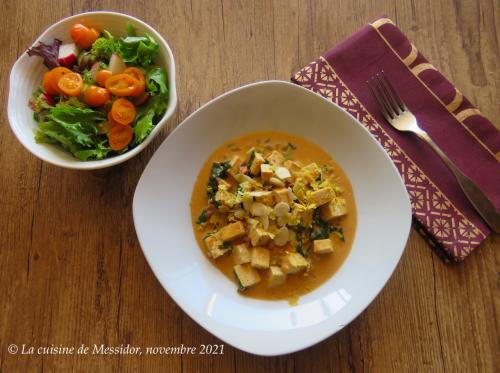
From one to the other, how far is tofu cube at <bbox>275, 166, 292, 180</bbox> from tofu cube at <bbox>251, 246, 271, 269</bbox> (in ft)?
1.04

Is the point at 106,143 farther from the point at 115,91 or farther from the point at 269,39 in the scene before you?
the point at 269,39

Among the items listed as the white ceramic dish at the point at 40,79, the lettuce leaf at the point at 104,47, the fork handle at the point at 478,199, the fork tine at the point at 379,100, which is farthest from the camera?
the fork tine at the point at 379,100

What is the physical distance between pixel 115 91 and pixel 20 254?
86 cm

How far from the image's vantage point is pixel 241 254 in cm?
183

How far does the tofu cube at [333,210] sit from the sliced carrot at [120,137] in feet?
2.87

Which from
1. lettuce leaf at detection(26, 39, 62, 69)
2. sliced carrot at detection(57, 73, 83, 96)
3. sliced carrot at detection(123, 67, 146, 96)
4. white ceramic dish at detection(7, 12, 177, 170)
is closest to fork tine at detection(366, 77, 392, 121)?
white ceramic dish at detection(7, 12, 177, 170)

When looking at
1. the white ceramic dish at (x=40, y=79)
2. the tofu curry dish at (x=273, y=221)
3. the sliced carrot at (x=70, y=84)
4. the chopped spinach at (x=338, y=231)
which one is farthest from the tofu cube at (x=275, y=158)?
the sliced carrot at (x=70, y=84)

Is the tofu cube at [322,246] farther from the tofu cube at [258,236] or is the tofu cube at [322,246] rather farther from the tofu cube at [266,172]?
the tofu cube at [266,172]

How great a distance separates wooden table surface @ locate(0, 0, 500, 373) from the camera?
1.86 metres

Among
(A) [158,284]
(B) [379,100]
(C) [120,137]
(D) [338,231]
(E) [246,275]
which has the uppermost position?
(B) [379,100]

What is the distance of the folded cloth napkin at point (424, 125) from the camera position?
6.33 ft

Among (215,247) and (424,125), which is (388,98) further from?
(215,247)

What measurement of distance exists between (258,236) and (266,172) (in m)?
0.28

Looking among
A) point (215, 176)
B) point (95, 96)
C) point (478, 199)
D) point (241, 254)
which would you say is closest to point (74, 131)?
point (95, 96)
